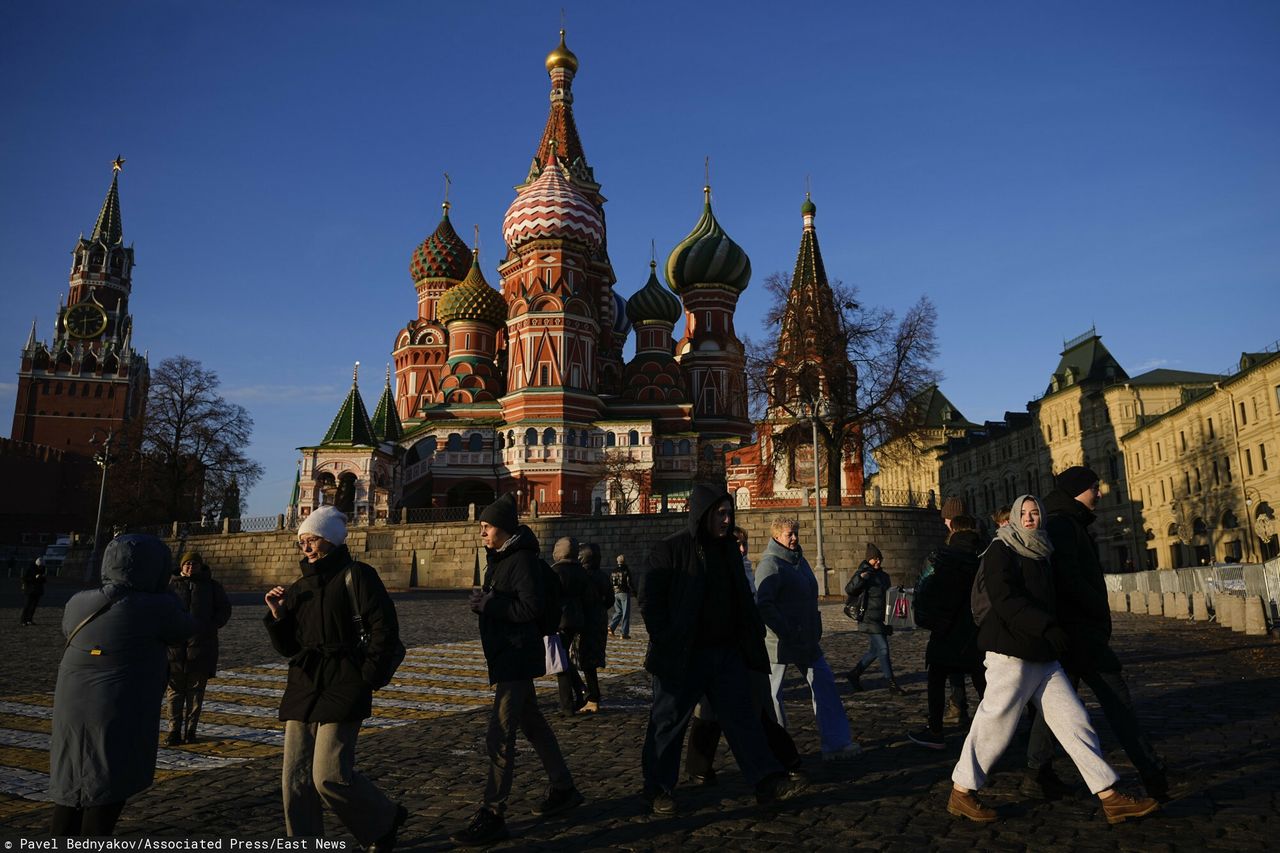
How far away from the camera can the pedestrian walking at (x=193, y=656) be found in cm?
776

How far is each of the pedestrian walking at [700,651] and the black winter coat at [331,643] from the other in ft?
5.17

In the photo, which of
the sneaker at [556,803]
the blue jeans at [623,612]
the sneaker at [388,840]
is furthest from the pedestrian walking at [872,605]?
the blue jeans at [623,612]

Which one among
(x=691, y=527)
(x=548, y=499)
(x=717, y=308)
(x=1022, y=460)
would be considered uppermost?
(x=717, y=308)

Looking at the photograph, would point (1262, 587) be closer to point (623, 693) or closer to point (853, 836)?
point (623, 693)

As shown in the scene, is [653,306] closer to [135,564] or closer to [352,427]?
[352,427]

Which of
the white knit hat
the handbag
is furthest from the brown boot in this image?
the handbag

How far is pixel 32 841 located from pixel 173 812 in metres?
1.19

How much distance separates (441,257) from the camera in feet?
215

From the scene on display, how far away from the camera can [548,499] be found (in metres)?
46.3

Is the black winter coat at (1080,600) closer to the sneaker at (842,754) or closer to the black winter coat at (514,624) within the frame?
the sneaker at (842,754)

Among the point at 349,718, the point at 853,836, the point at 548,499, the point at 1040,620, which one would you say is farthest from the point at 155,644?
the point at 548,499

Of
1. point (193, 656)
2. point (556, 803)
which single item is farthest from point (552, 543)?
point (556, 803)

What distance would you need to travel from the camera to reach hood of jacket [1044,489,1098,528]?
5.75 meters

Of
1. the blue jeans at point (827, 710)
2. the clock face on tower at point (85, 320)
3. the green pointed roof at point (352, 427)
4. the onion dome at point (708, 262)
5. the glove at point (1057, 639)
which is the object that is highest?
the clock face on tower at point (85, 320)
